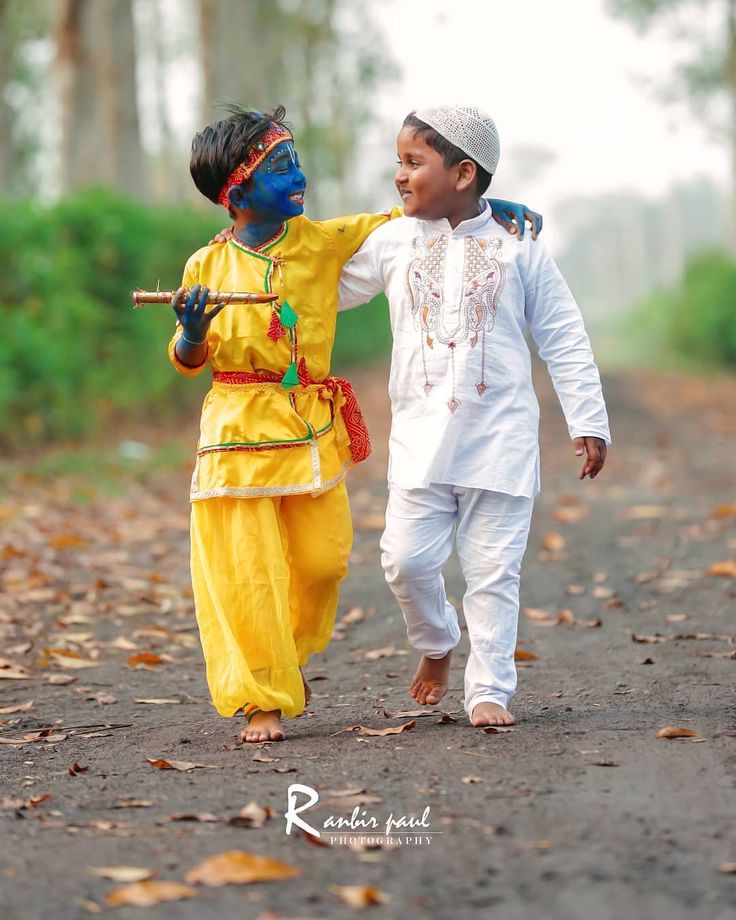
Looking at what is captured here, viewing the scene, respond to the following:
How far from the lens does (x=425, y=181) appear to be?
430 centimetres

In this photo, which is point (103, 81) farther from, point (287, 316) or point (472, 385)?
point (472, 385)

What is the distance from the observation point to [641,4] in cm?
2872

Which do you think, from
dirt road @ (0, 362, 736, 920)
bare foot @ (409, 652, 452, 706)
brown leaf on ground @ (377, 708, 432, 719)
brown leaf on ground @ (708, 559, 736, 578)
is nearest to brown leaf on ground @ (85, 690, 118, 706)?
dirt road @ (0, 362, 736, 920)

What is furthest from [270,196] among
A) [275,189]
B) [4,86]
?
[4,86]

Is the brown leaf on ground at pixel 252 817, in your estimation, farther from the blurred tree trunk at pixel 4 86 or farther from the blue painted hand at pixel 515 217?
the blurred tree trunk at pixel 4 86

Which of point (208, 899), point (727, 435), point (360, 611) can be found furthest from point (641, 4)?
point (208, 899)

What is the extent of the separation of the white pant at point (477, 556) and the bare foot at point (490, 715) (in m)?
0.03

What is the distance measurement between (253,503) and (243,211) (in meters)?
0.95

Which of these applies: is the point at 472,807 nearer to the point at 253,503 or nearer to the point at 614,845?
the point at 614,845

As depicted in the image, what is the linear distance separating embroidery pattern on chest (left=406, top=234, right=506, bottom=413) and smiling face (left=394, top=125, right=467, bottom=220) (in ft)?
0.37

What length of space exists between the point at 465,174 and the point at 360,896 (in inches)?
95.4

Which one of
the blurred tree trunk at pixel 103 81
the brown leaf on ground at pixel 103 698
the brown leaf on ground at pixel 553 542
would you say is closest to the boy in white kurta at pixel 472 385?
the brown leaf on ground at pixel 103 698

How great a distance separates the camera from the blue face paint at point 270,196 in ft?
14.1

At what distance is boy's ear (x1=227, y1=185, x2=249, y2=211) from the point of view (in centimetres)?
432
